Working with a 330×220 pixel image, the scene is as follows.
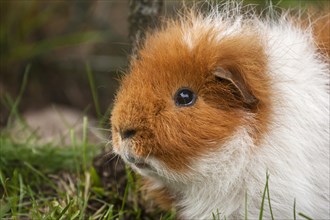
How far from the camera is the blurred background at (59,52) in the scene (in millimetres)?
6344

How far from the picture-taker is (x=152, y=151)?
2.80 meters

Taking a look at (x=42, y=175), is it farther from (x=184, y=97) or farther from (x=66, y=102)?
(x=66, y=102)

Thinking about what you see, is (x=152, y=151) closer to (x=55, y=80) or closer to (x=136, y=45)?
(x=136, y=45)

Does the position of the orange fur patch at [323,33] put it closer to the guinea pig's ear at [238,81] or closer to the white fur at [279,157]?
the white fur at [279,157]

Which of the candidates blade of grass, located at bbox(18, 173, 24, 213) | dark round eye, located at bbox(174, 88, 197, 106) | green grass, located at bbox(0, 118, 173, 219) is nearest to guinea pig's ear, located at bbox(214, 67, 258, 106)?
dark round eye, located at bbox(174, 88, 197, 106)

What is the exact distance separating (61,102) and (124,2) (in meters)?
1.34

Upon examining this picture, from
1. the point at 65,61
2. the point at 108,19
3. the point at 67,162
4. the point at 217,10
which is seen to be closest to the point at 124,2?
the point at 108,19

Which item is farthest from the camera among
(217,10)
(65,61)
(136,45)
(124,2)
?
(124,2)

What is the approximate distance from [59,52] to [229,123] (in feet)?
14.9

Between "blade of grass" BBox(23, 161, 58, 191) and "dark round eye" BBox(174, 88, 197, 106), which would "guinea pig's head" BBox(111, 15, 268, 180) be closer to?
"dark round eye" BBox(174, 88, 197, 106)

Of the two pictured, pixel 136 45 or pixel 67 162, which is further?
pixel 67 162

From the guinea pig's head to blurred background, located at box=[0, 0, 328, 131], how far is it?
11.6 ft

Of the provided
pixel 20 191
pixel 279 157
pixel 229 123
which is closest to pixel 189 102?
pixel 229 123

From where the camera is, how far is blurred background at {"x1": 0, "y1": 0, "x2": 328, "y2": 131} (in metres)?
6.34
